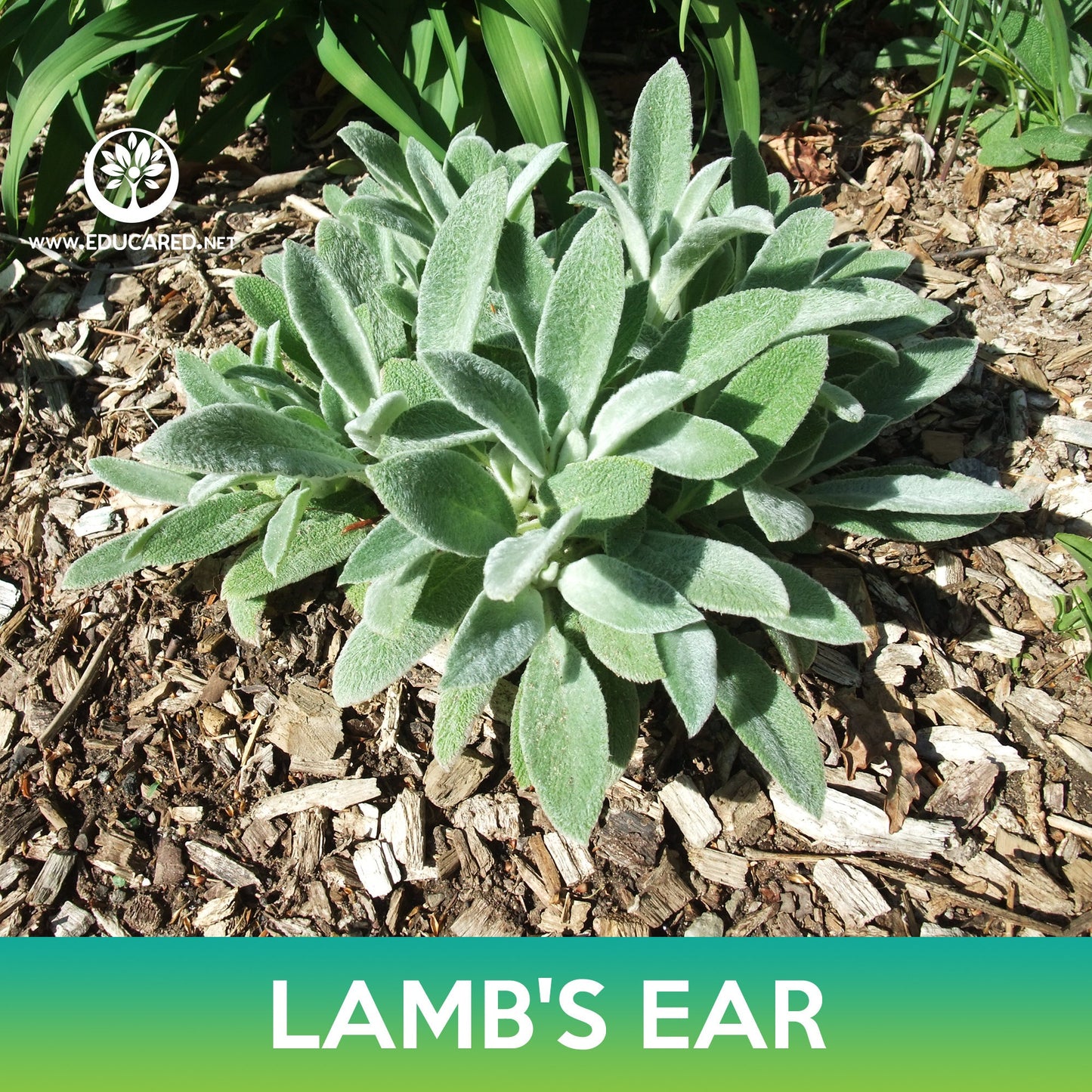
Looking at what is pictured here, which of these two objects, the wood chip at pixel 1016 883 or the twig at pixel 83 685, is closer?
the wood chip at pixel 1016 883

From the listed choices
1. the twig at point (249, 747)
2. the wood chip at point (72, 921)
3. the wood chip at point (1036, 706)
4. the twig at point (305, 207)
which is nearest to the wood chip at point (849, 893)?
the wood chip at point (1036, 706)

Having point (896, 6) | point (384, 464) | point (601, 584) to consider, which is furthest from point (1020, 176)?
point (384, 464)

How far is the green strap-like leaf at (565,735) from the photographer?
123cm

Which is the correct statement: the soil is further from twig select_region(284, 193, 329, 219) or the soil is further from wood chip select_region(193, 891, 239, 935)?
twig select_region(284, 193, 329, 219)

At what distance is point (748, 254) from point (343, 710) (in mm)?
1058

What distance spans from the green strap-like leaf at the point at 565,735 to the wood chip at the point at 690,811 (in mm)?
Answer: 287

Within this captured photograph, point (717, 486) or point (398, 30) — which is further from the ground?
point (398, 30)

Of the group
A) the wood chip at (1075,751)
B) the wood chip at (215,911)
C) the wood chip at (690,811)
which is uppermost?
the wood chip at (215,911)

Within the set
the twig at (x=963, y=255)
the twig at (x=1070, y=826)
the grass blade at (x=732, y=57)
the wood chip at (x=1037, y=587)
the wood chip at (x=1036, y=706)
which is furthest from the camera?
the twig at (x=963, y=255)

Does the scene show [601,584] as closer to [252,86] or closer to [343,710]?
[343,710]

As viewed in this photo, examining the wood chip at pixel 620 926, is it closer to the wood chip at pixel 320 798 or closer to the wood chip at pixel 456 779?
the wood chip at pixel 456 779

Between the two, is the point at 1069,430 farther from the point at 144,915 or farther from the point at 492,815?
the point at 144,915

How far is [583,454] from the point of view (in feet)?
4.28

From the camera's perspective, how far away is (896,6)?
2.48m
